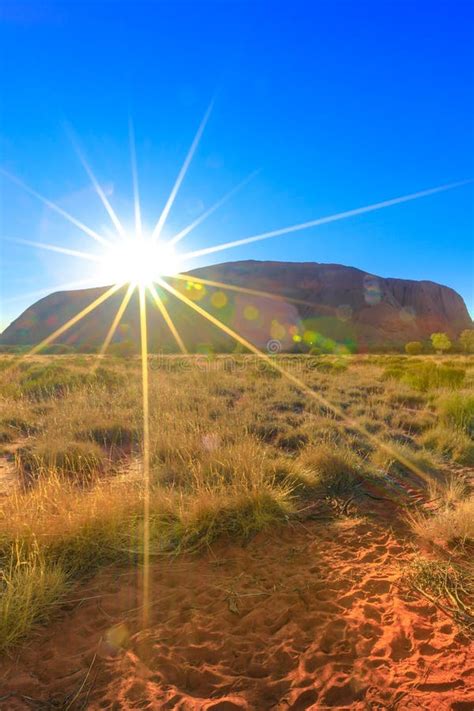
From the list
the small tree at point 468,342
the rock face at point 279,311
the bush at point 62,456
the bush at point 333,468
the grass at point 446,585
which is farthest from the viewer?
the rock face at point 279,311

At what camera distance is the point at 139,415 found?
26.3 feet

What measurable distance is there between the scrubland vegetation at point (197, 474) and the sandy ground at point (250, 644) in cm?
28

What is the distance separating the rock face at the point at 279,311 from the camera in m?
73.5

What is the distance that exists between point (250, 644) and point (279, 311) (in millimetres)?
77982

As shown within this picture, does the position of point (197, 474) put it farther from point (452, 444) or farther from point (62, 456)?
point (452, 444)

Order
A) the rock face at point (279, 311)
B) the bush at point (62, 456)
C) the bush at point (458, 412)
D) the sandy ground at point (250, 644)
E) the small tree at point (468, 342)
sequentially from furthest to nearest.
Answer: the rock face at point (279, 311) → the small tree at point (468, 342) → the bush at point (458, 412) → the bush at point (62, 456) → the sandy ground at point (250, 644)

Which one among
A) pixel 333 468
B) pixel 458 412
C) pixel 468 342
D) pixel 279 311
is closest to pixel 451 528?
pixel 333 468

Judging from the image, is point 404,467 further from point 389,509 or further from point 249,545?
point 249,545

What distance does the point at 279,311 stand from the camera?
79.2 metres

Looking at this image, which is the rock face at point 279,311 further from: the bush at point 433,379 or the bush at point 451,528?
the bush at point 451,528

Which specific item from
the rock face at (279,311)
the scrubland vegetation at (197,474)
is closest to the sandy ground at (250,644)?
the scrubland vegetation at (197,474)

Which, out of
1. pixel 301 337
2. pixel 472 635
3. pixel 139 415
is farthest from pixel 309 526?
pixel 301 337

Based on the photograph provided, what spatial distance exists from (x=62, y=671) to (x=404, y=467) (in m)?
5.01

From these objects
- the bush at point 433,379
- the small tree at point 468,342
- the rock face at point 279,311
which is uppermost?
the rock face at point 279,311
